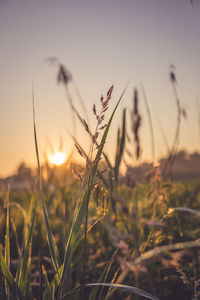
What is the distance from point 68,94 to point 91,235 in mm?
Answer: 1515

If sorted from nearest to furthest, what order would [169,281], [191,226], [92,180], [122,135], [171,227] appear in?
[92,180]
[122,135]
[169,281]
[171,227]
[191,226]

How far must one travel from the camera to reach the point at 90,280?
2.02 metres

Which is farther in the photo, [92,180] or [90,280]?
[90,280]

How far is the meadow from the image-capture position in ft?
3.05

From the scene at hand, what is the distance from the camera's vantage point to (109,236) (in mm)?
1942

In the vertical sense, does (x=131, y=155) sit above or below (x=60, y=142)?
below

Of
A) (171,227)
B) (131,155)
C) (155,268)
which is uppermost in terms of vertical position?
(131,155)

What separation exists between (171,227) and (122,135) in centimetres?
86

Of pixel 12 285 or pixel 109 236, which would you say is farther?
pixel 109 236

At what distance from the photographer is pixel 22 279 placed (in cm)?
121

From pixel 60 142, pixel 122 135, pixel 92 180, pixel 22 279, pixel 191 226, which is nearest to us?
pixel 92 180

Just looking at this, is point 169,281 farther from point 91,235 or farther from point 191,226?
point 91,235

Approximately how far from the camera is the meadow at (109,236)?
0.93m

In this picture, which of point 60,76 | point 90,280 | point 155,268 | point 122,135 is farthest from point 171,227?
point 60,76
